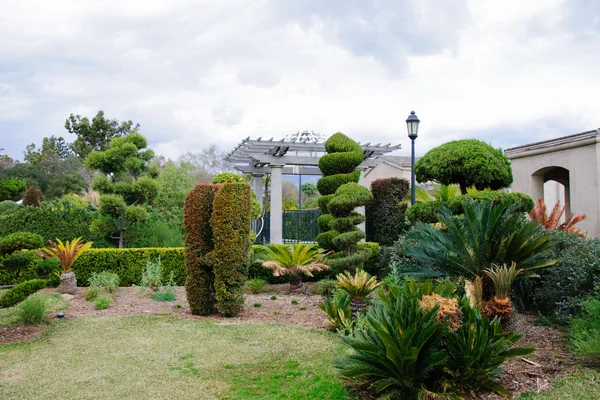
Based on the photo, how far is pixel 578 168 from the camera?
1317cm

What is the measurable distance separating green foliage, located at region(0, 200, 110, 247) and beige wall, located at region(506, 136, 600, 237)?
13.0 m

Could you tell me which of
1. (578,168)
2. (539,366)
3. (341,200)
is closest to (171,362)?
(539,366)

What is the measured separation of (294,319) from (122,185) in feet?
23.5

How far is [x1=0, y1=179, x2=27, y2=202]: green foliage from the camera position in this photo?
86.3ft

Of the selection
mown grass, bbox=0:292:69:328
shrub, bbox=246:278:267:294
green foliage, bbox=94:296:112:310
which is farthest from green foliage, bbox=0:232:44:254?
shrub, bbox=246:278:267:294

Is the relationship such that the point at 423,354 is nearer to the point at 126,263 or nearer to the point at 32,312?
the point at 32,312

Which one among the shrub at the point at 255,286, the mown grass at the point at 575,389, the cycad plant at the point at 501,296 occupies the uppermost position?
the cycad plant at the point at 501,296

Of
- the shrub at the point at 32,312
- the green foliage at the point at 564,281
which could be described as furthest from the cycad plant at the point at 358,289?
the shrub at the point at 32,312

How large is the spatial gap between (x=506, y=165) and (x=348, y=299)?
191 inches

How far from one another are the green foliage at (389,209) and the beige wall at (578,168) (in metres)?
4.24

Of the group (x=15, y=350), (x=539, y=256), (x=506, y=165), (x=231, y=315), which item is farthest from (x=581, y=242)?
(x=15, y=350)

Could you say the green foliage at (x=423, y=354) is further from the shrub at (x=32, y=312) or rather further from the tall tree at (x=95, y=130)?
the tall tree at (x=95, y=130)

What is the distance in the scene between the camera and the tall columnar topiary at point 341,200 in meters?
11.5

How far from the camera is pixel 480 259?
6.43 metres
